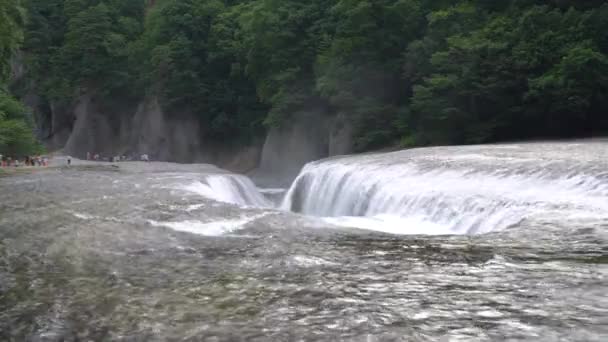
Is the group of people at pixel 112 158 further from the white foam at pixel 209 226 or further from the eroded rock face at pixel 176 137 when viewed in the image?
the white foam at pixel 209 226

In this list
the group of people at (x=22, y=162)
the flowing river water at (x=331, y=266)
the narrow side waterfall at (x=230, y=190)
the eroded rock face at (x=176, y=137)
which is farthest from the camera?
the eroded rock face at (x=176, y=137)

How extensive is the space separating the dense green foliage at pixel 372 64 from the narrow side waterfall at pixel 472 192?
9.78m

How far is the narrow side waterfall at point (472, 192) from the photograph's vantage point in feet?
38.7

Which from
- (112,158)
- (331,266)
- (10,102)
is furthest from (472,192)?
(112,158)

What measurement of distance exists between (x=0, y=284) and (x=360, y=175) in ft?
45.4

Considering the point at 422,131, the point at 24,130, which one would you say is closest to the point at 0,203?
the point at 422,131

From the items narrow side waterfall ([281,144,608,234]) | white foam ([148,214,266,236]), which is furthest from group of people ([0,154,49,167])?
white foam ([148,214,266,236])

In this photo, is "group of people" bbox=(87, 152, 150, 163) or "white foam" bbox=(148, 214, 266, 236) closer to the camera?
"white foam" bbox=(148, 214, 266, 236)

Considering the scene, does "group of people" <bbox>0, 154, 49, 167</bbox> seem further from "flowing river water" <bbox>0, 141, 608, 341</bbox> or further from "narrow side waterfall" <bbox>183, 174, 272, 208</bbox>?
"flowing river water" <bbox>0, 141, 608, 341</bbox>

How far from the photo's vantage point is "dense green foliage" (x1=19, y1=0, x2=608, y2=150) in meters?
28.8

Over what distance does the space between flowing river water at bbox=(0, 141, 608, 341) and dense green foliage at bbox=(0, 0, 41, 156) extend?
12.6 m

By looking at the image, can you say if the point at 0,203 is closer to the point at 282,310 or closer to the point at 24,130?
the point at 282,310

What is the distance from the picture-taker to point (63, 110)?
225 feet

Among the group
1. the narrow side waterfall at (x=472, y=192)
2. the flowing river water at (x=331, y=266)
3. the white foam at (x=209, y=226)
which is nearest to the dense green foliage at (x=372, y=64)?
the narrow side waterfall at (x=472, y=192)
